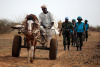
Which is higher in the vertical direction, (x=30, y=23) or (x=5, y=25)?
(x=5, y=25)

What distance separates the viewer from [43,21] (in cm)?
1042

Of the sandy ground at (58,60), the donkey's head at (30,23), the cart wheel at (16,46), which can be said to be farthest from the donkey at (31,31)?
the cart wheel at (16,46)

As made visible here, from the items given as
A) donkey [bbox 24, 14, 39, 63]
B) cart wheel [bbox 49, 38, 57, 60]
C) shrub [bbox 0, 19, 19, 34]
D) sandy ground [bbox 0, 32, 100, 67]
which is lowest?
sandy ground [bbox 0, 32, 100, 67]

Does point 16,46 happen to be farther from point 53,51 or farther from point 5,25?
point 5,25

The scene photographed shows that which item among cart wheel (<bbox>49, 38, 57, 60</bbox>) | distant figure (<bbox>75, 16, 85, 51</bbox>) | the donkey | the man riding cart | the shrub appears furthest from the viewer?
the shrub

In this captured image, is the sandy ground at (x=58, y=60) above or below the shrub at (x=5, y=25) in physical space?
below

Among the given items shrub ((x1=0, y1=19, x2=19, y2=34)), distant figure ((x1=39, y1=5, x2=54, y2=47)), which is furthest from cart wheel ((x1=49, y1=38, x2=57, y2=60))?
shrub ((x1=0, y1=19, x2=19, y2=34))

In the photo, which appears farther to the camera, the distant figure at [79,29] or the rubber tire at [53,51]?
the distant figure at [79,29]

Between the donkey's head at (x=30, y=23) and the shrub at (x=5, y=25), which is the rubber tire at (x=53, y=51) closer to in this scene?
the donkey's head at (x=30, y=23)

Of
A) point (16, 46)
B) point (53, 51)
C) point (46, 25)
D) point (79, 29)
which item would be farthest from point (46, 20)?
point (79, 29)

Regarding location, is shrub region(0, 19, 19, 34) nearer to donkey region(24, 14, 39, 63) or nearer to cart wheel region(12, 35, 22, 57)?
cart wheel region(12, 35, 22, 57)

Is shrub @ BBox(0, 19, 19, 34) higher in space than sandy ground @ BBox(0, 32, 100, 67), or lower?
higher

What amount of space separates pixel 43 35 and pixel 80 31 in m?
4.72

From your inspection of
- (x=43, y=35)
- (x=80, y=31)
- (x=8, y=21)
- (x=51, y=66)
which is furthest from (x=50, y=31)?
(x=8, y=21)
